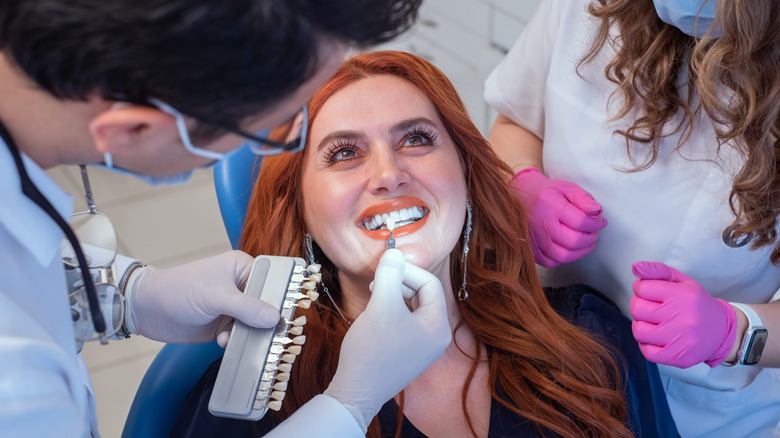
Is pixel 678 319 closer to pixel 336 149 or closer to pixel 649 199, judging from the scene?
pixel 649 199

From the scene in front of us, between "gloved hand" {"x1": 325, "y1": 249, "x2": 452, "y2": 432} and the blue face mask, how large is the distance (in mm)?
674

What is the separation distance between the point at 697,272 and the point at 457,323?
575mm

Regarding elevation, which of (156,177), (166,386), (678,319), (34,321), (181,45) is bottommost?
(166,386)

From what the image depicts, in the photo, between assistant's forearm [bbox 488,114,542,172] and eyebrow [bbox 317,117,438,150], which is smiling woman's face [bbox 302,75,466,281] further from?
assistant's forearm [bbox 488,114,542,172]

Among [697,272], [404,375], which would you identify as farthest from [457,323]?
[697,272]

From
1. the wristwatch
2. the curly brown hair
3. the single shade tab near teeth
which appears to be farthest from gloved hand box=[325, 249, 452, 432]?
the wristwatch

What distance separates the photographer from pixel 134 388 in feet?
8.76

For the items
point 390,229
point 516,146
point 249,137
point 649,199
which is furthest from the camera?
point 516,146

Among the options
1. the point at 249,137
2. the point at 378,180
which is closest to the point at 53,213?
the point at 249,137

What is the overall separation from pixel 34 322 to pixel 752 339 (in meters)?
1.43

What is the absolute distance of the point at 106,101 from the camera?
0.77m

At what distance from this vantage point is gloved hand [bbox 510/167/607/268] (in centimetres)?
162

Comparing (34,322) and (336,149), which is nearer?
(34,322)

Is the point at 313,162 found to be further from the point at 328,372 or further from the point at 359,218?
the point at 328,372
